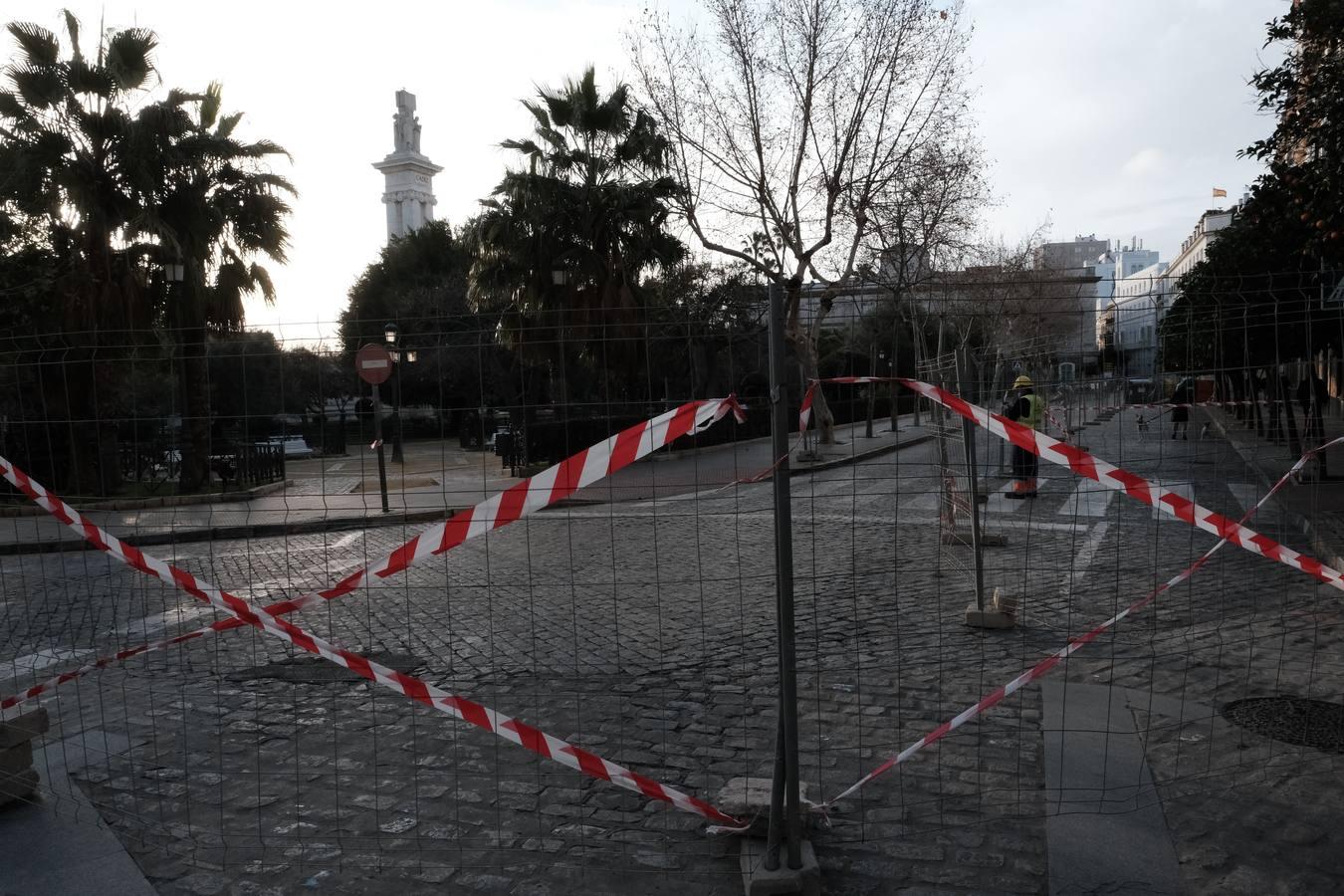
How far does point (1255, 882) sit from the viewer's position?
3045mm

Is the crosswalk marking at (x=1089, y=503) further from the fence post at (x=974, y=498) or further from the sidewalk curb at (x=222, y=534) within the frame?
the sidewalk curb at (x=222, y=534)

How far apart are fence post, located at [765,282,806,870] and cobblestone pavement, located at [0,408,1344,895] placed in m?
0.26

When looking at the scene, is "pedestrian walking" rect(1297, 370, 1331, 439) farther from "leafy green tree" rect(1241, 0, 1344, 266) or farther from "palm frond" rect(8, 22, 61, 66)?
"palm frond" rect(8, 22, 61, 66)

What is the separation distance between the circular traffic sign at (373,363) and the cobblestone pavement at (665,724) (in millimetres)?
1367

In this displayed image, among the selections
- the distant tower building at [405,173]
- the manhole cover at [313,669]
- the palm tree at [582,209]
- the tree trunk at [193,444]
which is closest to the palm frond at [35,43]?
the palm tree at [582,209]

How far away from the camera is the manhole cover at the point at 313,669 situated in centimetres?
575

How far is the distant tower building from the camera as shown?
96.1 meters

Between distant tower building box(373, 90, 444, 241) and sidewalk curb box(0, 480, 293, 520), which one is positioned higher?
distant tower building box(373, 90, 444, 241)

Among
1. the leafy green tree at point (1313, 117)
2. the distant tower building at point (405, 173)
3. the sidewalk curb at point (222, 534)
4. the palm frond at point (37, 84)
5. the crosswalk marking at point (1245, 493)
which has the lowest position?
the crosswalk marking at point (1245, 493)

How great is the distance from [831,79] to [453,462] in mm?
17789

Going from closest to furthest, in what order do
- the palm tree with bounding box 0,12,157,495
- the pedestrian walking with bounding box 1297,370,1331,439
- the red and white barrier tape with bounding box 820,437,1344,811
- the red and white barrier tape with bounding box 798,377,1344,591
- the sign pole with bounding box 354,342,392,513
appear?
the red and white barrier tape with bounding box 798,377,1344,591 < the red and white barrier tape with bounding box 820,437,1344,811 < the sign pole with bounding box 354,342,392,513 < the pedestrian walking with bounding box 1297,370,1331,439 < the palm tree with bounding box 0,12,157,495

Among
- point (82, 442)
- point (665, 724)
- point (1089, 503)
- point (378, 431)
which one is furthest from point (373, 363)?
point (1089, 503)

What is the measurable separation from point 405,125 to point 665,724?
101 meters

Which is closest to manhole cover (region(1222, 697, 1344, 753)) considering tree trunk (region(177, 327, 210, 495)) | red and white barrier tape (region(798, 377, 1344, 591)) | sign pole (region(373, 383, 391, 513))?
red and white barrier tape (region(798, 377, 1344, 591))
